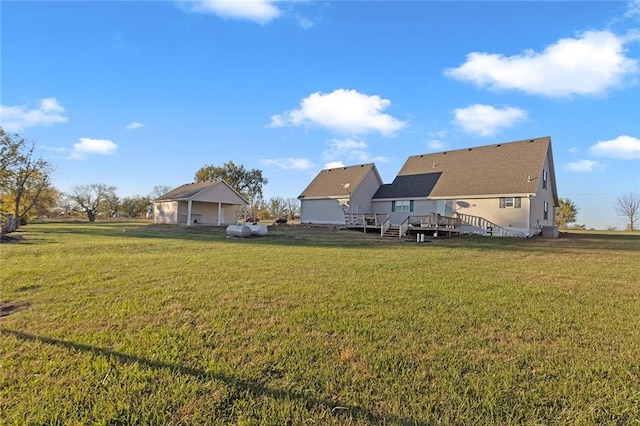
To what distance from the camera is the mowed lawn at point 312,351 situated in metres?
2.32

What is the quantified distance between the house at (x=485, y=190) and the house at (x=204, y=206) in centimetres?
1552

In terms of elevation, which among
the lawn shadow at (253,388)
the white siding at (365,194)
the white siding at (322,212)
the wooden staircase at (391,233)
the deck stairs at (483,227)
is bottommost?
the lawn shadow at (253,388)

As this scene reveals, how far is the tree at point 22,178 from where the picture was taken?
994 inches

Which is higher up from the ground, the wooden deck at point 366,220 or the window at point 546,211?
the window at point 546,211

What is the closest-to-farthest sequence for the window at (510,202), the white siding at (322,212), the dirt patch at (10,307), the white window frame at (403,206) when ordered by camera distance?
the dirt patch at (10,307) < the window at (510,202) < the white window frame at (403,206) < the white siding at (322,212)

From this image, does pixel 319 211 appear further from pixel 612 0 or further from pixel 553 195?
pixel 612 0

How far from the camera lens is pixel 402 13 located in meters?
12.6

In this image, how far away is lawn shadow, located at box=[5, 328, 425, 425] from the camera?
7.34 ft

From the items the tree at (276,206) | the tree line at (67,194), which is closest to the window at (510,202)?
the tree line at (67,194)

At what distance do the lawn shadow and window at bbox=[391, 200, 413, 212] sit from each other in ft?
80.0

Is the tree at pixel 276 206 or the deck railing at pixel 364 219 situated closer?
the deck railing at pixel 364 219

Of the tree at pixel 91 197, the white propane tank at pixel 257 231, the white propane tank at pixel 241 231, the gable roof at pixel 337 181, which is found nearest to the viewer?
the white propane tank at pixel 241 231

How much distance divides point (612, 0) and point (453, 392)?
558 inches

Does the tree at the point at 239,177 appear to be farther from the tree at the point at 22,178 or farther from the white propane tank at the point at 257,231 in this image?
the white propane tank at the point at 257,231
